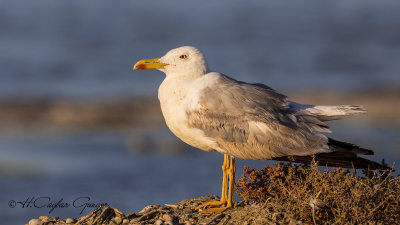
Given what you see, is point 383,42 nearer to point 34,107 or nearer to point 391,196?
point 34,107

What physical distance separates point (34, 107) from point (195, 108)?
1248 cm

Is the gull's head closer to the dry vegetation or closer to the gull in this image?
the gull

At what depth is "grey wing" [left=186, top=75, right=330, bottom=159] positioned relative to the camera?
6.28 metres

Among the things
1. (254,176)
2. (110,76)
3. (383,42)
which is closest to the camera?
(254,176)

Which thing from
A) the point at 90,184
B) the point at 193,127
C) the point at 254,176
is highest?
the point at 90,184

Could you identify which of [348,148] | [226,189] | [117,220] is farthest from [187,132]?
[348,148]

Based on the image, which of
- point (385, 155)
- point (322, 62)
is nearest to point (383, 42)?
point (322, 62)

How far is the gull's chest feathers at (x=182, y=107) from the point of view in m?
6.35

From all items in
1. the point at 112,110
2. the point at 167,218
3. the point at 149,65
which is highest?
the point at 112,110

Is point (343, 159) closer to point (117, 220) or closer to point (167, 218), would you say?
point (167, 218)

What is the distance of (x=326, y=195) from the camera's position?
5551 millimetres

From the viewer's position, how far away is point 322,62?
21.9 meters

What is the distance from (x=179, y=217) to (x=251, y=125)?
3.84 feet

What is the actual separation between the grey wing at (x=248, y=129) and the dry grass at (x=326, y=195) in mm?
211
